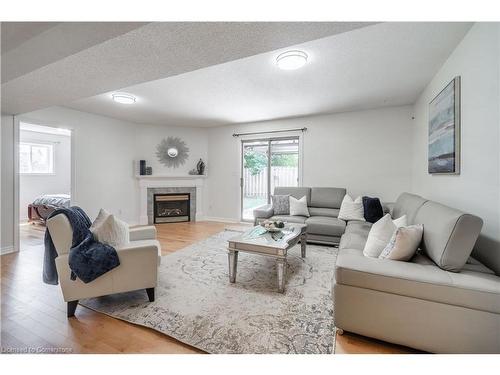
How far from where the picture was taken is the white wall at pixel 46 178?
5.36 metres

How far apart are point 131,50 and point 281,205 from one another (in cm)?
325

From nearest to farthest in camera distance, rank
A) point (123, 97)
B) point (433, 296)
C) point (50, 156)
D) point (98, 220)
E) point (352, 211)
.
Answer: point (433, 296)
point (98, 220)
point (123, 97)
point (352, 211)
point (50, 156)

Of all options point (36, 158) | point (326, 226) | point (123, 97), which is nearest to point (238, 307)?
point (326, 226)

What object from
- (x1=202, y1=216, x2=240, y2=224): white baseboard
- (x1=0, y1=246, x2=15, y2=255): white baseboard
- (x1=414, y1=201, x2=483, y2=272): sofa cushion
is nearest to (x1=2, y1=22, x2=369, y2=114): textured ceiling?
(x1=414, y1=201, x2=483, y2=272): sofa cushion

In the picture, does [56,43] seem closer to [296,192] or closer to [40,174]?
[296,192]

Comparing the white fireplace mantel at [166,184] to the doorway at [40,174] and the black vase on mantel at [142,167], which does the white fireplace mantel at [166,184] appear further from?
the doorway at [40,174]

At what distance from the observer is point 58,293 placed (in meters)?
2.07

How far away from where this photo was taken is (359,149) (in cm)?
421

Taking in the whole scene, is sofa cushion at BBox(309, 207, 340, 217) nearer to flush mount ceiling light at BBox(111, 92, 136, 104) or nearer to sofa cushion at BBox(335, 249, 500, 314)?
sofa cushion at BBox(335, 249, 500, 314)

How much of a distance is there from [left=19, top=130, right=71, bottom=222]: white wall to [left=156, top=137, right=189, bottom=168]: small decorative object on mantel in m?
3.13

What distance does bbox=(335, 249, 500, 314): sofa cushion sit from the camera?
1197 millimetres

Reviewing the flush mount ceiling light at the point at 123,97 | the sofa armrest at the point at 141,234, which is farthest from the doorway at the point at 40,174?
the sofa armrest at the point at 141,234

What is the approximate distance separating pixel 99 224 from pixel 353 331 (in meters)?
2.17
